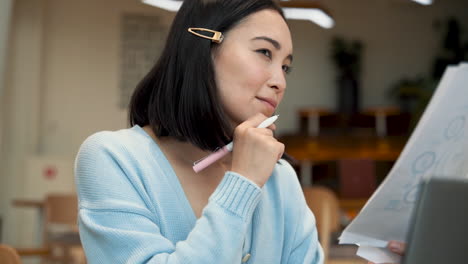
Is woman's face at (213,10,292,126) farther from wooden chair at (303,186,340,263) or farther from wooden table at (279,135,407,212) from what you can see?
wooden table at (279,135,407,212)

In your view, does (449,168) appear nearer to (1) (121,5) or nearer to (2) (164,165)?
(2) (164,165)

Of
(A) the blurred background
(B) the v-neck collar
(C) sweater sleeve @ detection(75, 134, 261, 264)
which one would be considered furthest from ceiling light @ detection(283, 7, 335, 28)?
(C) sweater sleeve @ detection(75, 134, 261, 264)

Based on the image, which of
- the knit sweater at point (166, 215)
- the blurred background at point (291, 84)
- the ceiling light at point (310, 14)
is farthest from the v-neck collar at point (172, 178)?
the ceiling light at point (310, 14)

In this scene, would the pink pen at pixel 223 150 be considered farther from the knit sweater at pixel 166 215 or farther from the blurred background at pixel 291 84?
the blurred background at pixel 291 84

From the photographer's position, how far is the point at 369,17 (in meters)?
11.4

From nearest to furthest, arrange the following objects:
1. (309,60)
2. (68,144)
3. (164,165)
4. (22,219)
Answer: (164,165) < (22,219) < (68,144) < (309,60)

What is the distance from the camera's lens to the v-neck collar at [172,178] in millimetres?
1094

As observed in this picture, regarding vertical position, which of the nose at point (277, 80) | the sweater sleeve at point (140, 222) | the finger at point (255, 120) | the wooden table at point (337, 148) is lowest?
the wooden table at point (337, 148)

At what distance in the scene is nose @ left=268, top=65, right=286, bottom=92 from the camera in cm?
112

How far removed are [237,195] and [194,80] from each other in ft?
0.86

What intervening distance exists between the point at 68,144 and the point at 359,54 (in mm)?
5373

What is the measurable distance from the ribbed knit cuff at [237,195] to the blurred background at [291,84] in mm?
3579

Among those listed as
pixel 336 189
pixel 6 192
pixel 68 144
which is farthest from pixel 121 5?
pixel 336 189

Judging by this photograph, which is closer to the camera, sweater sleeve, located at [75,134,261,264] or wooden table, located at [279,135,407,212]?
sweater sleeve, located at [75,134,261,264]
